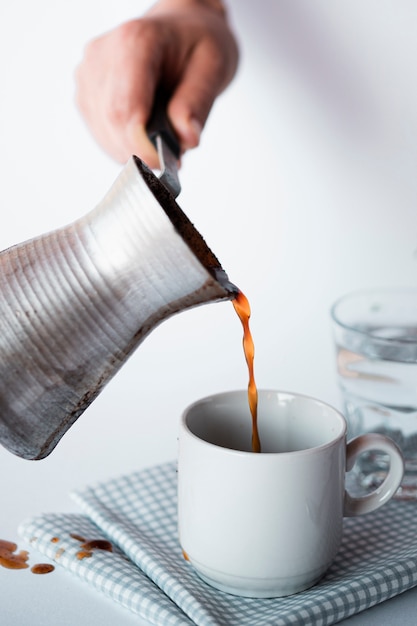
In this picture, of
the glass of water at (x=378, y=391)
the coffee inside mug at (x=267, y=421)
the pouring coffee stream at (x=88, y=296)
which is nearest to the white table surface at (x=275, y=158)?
the glass of water at (x=378, y=391)

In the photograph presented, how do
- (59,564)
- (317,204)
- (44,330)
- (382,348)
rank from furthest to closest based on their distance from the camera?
(317,204) < (382,348) < (59,564) < (44,330)

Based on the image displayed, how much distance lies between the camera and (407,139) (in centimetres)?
132

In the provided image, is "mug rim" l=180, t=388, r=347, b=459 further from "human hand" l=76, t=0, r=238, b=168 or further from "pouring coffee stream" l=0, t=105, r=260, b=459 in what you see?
"human hand" l=76, t=0, r=238, b=168

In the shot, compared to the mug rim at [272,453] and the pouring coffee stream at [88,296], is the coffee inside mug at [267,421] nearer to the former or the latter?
the mug rim at [272,453]

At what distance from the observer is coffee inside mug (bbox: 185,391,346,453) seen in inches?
26.8

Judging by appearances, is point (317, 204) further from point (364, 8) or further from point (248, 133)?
point (364, 8)

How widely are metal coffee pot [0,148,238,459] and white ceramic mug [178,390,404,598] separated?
0.11m

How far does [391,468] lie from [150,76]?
440 mm

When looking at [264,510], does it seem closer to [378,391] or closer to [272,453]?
[272,453]

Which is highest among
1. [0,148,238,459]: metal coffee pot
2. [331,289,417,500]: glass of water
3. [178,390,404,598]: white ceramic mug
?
[0,148,238,459]: metal coffee pot

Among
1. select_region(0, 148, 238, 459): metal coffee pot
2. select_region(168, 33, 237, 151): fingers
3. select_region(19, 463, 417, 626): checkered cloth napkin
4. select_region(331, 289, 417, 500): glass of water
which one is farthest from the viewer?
select_region(168, 33, 237, 151): fingers

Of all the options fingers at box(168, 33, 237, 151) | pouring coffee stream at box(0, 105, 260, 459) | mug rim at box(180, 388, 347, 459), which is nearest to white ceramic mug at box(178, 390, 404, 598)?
mug rim at box(180, 388, 347, 459)

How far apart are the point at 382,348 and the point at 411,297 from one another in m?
0.17

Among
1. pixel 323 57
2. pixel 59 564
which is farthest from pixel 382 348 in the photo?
pixel 323 57
